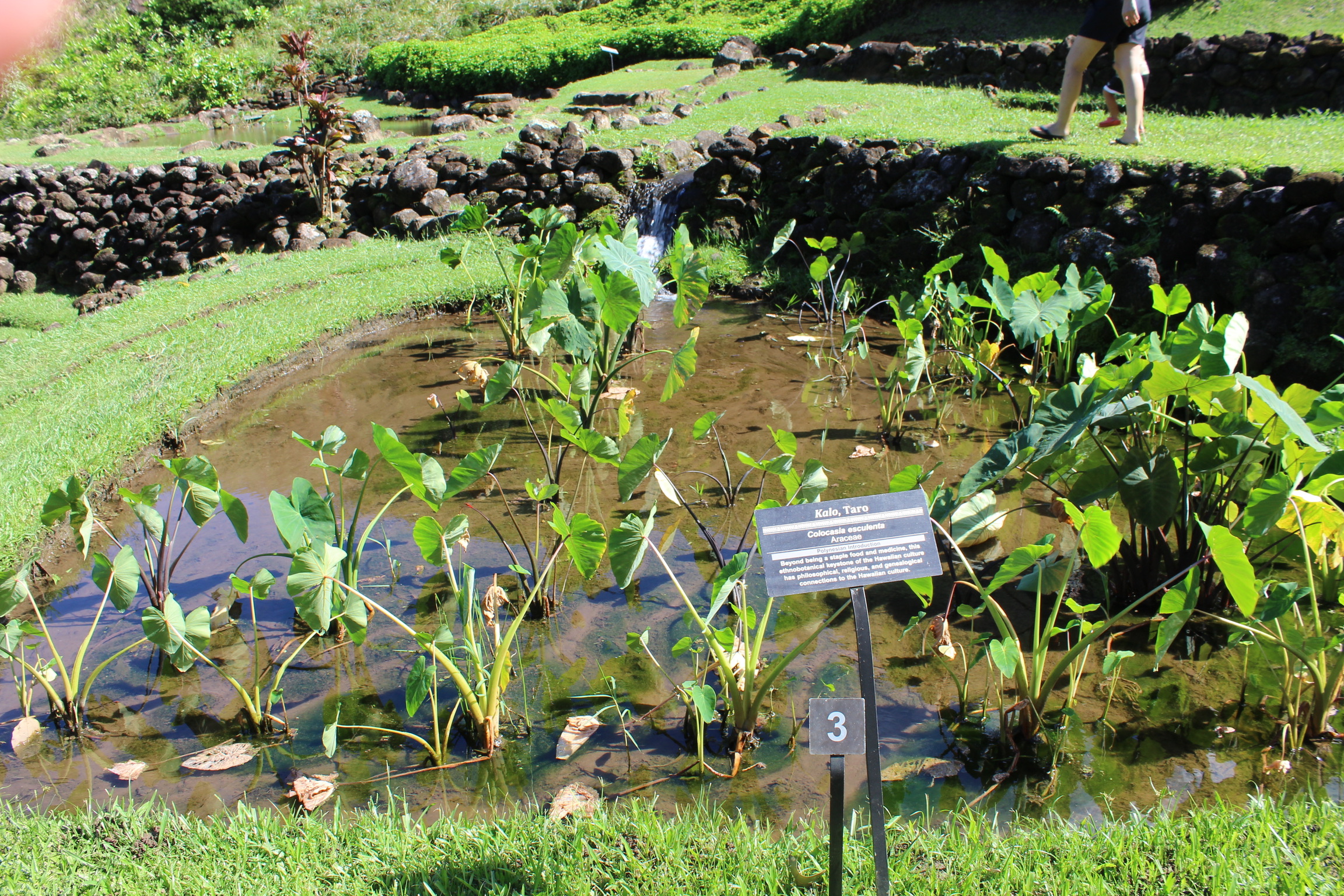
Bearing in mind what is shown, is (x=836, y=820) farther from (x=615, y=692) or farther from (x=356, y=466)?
(x=356, y=466)

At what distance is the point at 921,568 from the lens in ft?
5.66

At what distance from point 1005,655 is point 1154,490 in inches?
27.9

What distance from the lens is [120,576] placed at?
236cm

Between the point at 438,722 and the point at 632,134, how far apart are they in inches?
335

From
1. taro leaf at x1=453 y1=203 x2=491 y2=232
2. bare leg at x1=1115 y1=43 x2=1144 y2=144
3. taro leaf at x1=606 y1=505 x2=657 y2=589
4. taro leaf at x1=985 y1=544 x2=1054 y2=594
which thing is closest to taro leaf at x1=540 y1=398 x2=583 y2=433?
taro leaf at x1=606 y1=505 x2=657 y2=589

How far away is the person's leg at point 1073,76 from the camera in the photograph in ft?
18.6

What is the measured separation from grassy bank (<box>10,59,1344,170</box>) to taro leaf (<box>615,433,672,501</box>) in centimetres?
424

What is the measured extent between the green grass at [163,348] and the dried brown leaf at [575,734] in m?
2.38

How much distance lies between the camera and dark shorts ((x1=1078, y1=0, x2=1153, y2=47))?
Result: 17.6 ft

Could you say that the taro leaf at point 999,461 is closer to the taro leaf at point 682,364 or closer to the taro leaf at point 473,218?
the taro leaf at point 682,364

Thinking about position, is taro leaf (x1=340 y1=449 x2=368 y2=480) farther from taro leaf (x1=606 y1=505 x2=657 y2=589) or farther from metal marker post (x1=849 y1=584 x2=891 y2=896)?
metal marker post (x1=849 y1=584 x2=891 y2=896)

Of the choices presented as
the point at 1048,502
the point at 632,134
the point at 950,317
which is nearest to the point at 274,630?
the point at 1048,502

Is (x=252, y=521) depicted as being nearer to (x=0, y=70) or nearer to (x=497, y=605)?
(x=497, y=605)

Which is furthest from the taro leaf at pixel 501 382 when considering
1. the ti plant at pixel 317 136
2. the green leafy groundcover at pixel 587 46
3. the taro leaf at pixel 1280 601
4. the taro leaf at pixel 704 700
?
the green leafy groundcover at pixel 587 46
